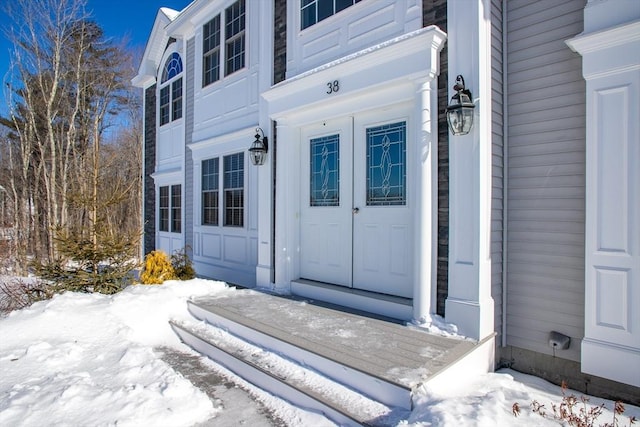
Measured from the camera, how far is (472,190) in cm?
365

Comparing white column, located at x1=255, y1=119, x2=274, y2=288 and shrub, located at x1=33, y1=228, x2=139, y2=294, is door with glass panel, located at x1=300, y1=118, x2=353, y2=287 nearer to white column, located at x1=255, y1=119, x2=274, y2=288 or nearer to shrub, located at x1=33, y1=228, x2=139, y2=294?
white column, located at x1=255, y1=119, x2=274, y2=288

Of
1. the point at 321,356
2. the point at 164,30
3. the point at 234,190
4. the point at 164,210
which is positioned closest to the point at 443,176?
the point at 321,356

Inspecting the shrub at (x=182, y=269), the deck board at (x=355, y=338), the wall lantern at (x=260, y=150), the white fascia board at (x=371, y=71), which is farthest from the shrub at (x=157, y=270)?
the white fascia board at (x=371, y=71)

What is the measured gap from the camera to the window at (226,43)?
7.51 m

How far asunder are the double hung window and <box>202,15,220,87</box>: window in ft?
6.11

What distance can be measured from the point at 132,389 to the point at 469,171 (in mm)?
3548

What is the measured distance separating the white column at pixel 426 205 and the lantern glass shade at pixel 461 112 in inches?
12.6

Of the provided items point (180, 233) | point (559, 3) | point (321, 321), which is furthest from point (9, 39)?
point (559, 3)

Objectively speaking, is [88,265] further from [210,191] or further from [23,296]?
[210,191]

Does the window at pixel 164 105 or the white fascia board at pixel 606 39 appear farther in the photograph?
the window at pixel 164 105

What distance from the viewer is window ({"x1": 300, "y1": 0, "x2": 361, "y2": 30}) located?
505 centimetres

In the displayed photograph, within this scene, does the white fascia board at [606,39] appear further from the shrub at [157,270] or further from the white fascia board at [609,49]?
the shrub at [157,270]

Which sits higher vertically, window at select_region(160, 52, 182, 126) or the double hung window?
window at select_region(160, 52, 182, 126)

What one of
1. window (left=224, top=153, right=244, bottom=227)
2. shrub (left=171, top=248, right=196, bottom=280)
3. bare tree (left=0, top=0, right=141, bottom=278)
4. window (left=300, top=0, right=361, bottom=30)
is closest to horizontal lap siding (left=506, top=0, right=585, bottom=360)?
window (left=300, top=0, right=361, bottom=30)
